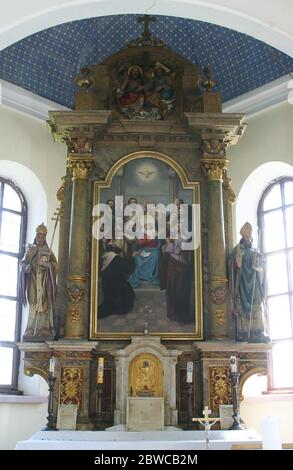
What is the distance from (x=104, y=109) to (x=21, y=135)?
1.91 m

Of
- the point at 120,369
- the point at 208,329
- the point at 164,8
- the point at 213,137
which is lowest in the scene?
the point at 120,369

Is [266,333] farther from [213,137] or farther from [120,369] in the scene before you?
[213,137]

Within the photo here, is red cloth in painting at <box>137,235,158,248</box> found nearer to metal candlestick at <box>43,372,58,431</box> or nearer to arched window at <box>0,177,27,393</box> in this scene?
metal candlestick at <box>43,372,58,431</box>

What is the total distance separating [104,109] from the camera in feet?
32.8

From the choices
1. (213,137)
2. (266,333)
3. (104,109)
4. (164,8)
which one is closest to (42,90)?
(104,109)

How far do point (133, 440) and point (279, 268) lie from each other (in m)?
4.50

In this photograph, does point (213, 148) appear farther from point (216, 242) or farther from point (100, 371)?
point (100, 371)

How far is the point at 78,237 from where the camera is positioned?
368 inches

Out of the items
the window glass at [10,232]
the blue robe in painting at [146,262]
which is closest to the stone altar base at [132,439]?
the blue robe in painting at [146,262]

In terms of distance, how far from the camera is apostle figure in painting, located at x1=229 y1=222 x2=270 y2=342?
9.02 metres

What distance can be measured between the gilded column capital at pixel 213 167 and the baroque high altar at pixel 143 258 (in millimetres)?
14

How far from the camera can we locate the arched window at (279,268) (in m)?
10.5

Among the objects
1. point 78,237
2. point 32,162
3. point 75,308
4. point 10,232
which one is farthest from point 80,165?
point 10,232

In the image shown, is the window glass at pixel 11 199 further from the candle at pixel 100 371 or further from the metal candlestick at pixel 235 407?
the metal candlestick at pixel 235 407
